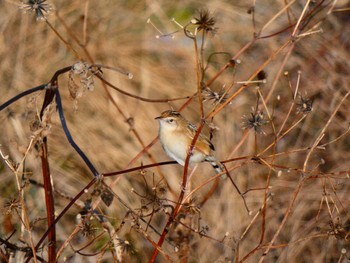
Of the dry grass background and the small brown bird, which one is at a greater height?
the dry grass background

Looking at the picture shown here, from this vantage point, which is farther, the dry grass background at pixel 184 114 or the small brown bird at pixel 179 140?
the dry grass background at pixel 184 114

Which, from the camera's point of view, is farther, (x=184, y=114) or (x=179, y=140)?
(x=184, y=114)

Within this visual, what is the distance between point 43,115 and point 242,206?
330cm

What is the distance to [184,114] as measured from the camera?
21.0 ft

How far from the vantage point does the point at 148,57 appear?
678cm

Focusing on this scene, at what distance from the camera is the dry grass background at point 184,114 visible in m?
5.22

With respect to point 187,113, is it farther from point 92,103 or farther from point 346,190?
point 346,190

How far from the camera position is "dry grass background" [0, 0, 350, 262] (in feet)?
17.1

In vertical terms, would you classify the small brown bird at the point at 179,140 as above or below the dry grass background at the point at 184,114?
below

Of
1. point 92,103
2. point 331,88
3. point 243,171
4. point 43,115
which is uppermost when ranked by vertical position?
point 92,103

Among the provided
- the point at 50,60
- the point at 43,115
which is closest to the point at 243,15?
the point at 50,60

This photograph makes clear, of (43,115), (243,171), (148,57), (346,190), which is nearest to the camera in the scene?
(43,115)

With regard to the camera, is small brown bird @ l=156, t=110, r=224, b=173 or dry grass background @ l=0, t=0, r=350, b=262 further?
dry grass background @ l=0, t=0, r=350, b=262

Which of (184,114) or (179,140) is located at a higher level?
(184,114)
